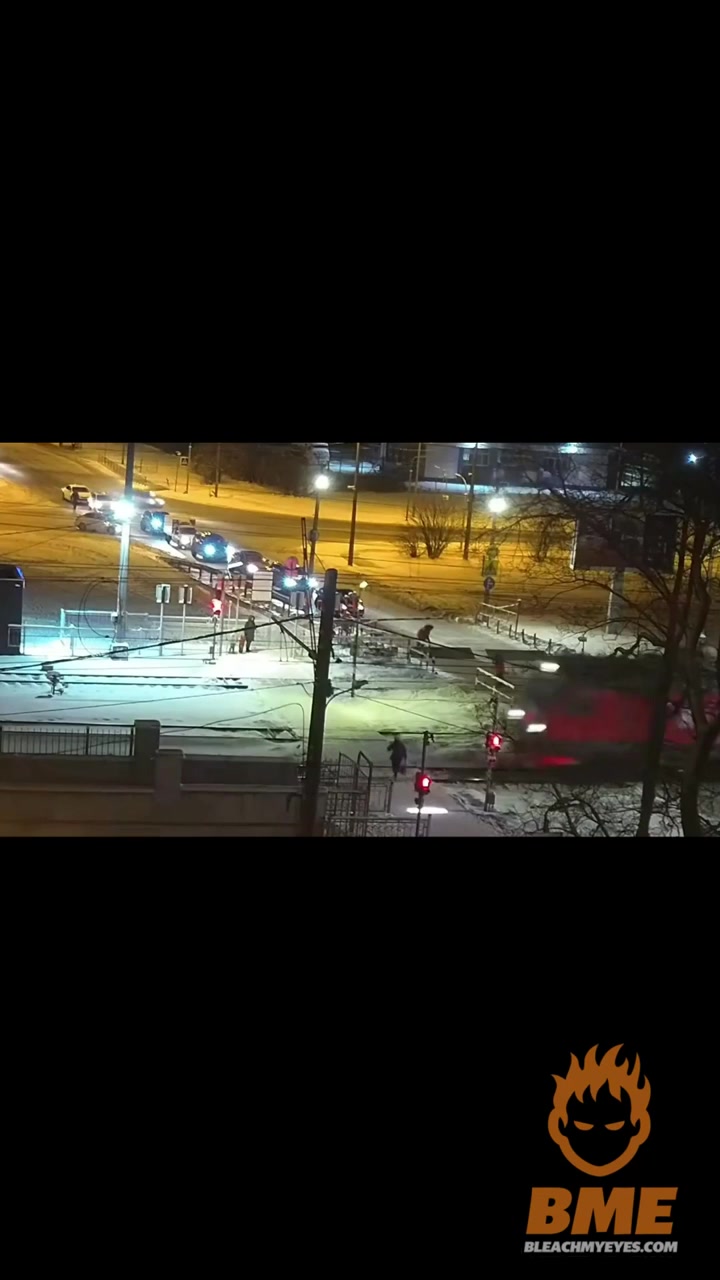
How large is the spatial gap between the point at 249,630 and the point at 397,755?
55 centimetres

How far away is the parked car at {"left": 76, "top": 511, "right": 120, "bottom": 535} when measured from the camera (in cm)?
273

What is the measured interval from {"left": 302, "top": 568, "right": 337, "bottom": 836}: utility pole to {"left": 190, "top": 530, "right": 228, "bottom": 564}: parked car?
0.97ft

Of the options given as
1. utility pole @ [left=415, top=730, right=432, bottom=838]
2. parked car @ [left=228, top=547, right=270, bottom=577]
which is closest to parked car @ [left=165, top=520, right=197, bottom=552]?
parked car @ [left=228, top=547, right=270, bottom=577]

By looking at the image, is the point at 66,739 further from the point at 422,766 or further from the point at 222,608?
the point at 422,766

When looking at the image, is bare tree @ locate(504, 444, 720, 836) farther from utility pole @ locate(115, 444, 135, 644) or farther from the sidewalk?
utility pole @ locate(115, 444, 135, 644)

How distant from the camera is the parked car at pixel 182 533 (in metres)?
2.79

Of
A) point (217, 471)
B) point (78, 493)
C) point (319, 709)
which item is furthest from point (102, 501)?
point (319, 709)

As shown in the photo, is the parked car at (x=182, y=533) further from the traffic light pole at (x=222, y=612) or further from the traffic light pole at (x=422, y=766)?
the traffic light pole at (x=422, y=766)
